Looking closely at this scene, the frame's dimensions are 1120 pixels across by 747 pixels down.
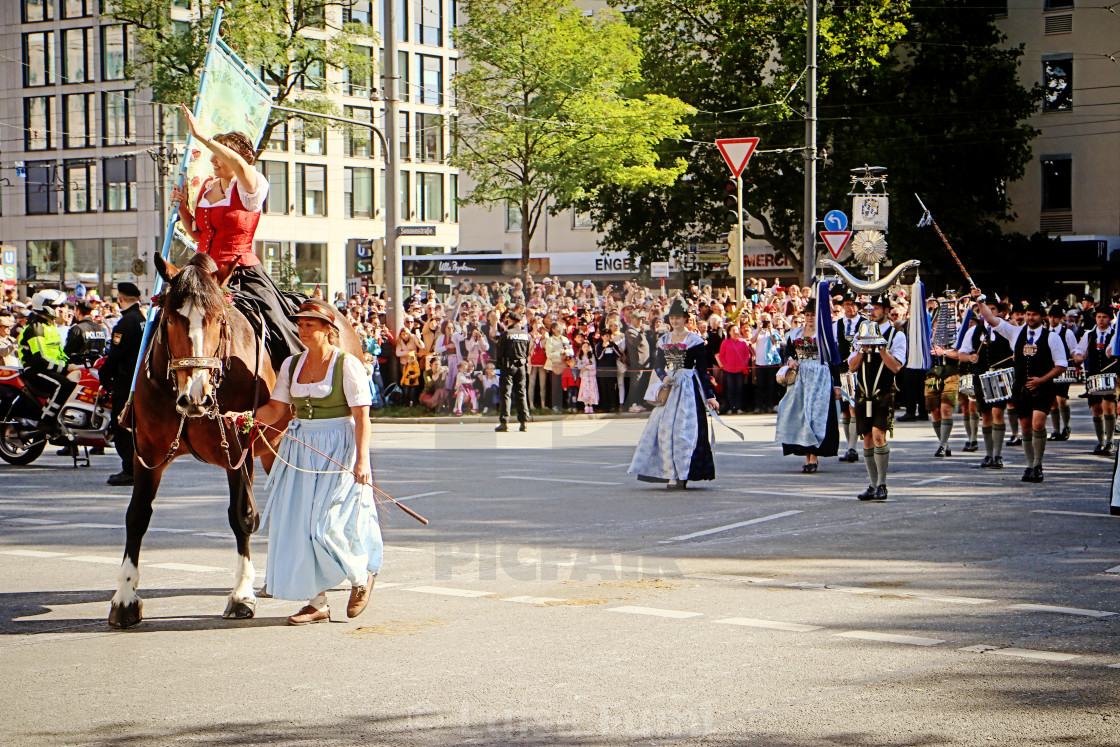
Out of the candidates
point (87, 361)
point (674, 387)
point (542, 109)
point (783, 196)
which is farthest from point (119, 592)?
point (783, 196)

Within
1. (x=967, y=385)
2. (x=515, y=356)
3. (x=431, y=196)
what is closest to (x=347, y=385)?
(x=967, y=385)

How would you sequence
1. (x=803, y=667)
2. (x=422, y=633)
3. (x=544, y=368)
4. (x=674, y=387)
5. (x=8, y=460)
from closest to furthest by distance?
(x=803, y=667)
(x=422, y=633)
(x=674, y=387)
(x=8, y=460)
(x=544, y=368)

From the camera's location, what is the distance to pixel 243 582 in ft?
27.2

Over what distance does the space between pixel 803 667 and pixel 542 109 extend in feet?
109

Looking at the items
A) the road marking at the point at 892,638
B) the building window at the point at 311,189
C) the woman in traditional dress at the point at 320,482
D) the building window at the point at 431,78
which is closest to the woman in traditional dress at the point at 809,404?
the road marking at the point at 892,638

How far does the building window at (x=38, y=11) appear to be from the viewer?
7075cm

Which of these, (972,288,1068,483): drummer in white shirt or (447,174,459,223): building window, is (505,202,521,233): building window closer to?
(447,174,459,223): building window

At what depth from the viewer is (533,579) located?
31.3 ft

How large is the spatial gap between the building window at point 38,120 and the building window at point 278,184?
11.8 meters

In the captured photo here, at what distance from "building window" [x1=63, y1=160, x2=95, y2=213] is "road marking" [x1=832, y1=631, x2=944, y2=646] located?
69.5 m

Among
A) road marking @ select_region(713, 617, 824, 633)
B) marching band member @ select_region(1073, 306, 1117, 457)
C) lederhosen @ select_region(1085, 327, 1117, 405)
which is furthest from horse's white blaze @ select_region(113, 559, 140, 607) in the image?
lederhosen @ select_region(1085, 327, 1117, 405)

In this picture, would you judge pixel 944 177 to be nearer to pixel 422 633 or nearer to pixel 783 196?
pixel 783 196

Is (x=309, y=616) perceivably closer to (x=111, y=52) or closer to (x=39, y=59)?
(x=111, y=52)

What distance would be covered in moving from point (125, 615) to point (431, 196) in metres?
74.5
